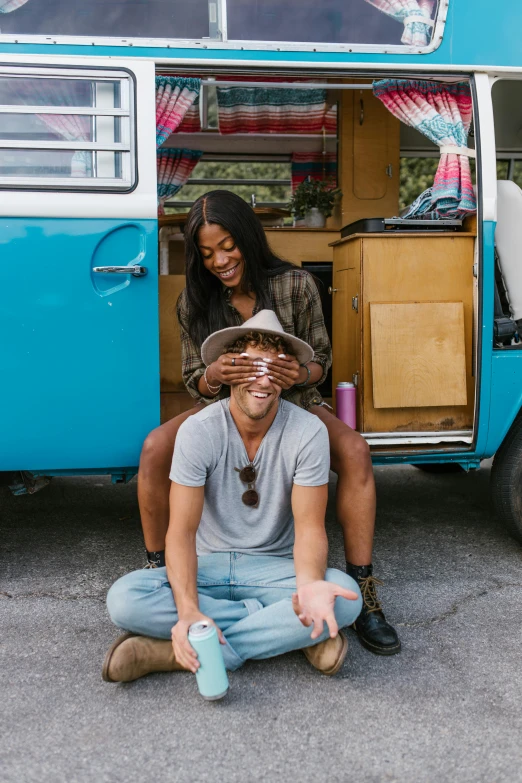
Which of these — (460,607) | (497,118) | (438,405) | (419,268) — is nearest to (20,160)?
(419,268)

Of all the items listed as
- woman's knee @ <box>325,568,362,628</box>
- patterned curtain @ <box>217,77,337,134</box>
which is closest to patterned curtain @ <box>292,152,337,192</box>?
patterned curtain @ <box>217,77,337,134</box>

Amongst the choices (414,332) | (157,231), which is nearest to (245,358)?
(157,231)

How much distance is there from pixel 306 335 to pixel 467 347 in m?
0.85

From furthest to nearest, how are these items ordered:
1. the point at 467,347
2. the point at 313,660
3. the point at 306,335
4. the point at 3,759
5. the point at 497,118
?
the point at 497,118 → the point at 467,347 → the point at 306,335 → the point at 313,660 → the point at 3,759

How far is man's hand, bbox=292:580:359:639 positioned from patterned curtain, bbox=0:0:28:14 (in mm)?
2470

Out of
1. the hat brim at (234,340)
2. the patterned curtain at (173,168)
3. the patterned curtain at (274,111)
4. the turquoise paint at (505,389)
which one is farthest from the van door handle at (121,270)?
the patterned curtain at (274,111)

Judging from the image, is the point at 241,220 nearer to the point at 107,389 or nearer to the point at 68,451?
the point at 107,389

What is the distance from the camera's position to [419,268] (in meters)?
3.65

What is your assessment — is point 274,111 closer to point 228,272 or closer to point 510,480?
point 228,272

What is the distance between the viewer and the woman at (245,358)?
9.37ft

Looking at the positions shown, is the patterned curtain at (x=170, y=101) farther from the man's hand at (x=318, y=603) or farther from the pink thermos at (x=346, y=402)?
the man's hand at (x=318, y=603)

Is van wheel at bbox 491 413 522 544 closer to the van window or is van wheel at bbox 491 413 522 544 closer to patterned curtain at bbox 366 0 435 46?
patterned curtain at bbox 366 0 435 46

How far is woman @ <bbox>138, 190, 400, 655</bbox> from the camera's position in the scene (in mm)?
2855

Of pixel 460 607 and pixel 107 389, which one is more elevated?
pixel 107 389
